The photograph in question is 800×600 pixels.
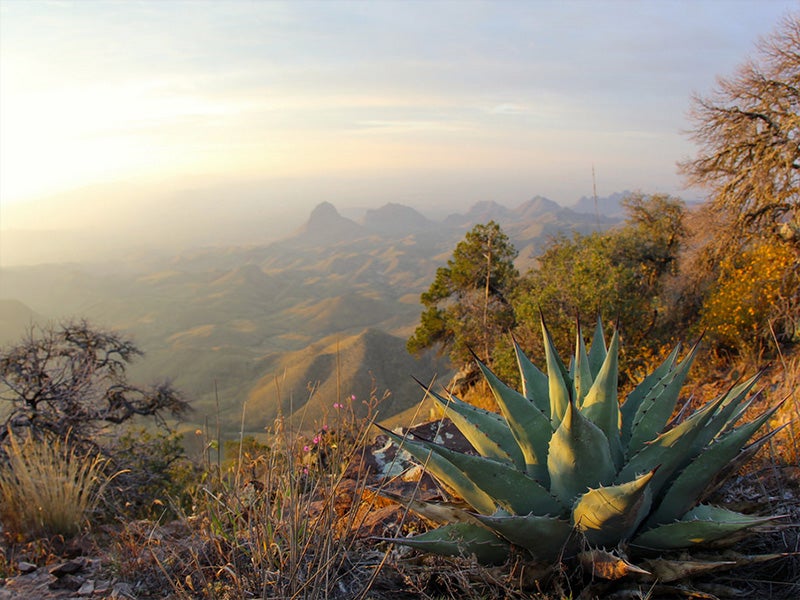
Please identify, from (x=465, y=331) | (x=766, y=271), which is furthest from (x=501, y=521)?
(x=465, y=331)

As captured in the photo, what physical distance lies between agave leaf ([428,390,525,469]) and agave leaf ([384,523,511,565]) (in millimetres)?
387

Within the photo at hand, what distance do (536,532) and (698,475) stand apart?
30.2 inches

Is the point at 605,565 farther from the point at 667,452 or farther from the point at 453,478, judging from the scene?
the point at 453,478

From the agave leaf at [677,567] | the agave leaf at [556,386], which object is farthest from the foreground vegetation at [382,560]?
the agave leaf at [556,386]

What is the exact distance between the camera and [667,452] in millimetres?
2320

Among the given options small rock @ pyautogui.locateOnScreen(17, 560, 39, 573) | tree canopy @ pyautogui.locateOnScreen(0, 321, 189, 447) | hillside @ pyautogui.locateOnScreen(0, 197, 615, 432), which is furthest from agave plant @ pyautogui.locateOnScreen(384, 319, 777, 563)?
hillside @ pyautogui.locateOnScreen(0, 197, 615, 432)

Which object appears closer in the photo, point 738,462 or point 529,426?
point 738,462

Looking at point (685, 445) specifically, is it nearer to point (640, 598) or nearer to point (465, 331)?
point (640, 598)

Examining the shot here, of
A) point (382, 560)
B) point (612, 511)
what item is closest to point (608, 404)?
point (612, 511)

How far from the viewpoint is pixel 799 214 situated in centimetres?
1229

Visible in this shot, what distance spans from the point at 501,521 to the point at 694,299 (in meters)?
15.1

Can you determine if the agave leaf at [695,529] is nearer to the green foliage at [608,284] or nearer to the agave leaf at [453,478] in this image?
the agave leaf at [453,478]

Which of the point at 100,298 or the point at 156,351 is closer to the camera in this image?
the point at 156,351

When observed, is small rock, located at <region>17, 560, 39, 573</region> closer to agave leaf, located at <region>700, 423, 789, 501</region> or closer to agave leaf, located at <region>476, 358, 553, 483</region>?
agave leaf, located at <region>476, 358, 553, 483</region>
